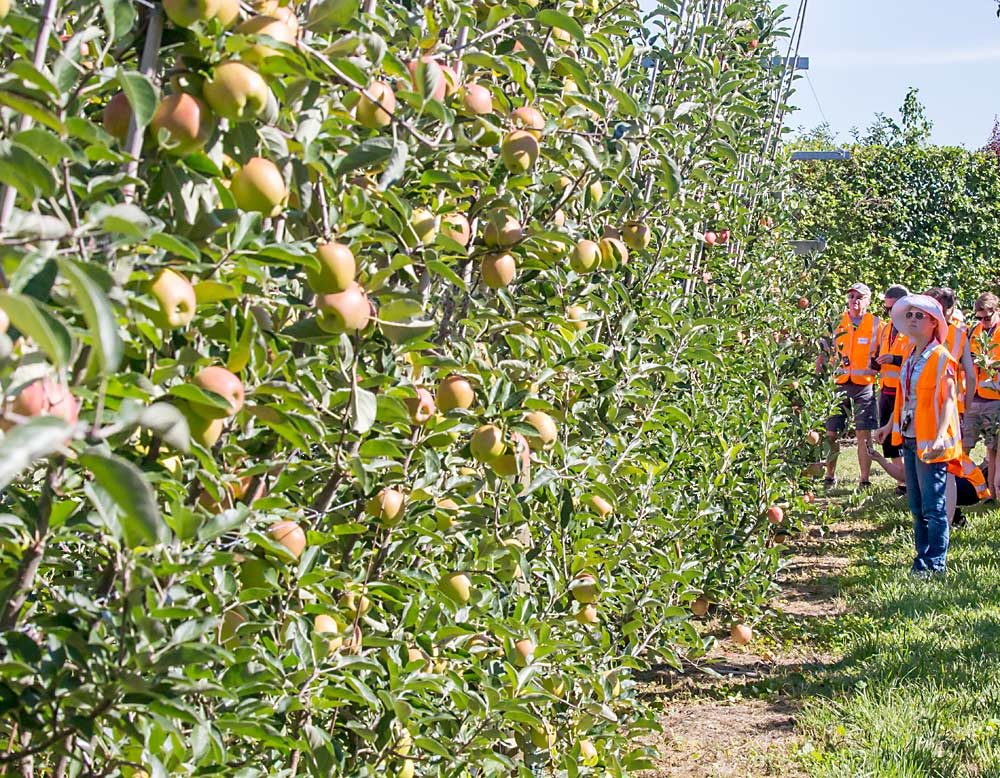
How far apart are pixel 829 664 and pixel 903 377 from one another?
2014mm

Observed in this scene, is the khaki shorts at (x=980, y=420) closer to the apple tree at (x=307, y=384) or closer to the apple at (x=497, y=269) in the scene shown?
the apple tree at (x=307, y=384)

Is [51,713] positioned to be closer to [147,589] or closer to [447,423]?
[147,589]

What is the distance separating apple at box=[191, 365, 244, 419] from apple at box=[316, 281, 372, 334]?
0.19 m

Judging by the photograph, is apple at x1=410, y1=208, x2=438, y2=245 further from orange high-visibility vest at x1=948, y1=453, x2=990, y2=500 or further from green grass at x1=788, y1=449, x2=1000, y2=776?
orange high-visibility vest at x1=948, y1=453, x2=990, y2=500

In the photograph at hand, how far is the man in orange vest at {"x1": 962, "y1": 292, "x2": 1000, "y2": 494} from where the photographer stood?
7.60 m

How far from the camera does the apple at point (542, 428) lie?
1.96m

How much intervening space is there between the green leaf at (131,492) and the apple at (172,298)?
40 cm

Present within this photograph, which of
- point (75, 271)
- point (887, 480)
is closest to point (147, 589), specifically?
point (75, 271)

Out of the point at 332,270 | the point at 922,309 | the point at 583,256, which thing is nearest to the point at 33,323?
the point at 332,270

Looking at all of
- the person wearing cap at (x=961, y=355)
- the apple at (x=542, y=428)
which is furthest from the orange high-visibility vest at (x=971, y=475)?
the apple at (x=542, y=428)

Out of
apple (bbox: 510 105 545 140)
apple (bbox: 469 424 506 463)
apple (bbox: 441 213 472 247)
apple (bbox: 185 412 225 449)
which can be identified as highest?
apple (bbox: 510 105 545 140)

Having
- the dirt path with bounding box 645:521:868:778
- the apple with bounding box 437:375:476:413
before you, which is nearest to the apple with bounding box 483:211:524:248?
the apple with bounding box 437:375:476:413

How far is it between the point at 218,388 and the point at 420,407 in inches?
22.6

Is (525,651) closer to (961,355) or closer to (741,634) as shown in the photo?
(741,634)
